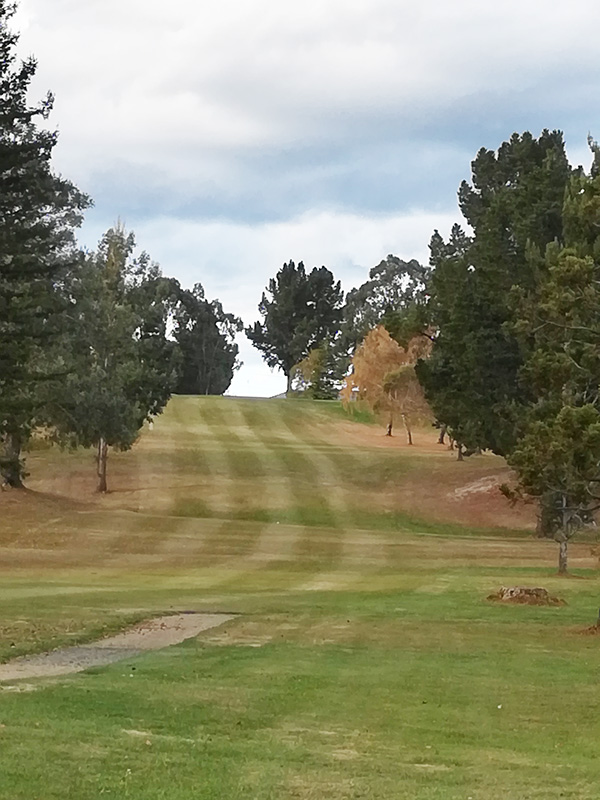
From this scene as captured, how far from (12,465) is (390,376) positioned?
80.3 ft

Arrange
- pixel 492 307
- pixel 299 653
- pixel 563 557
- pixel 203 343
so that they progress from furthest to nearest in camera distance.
Answer: pixel 203 343
pixel 492 307
pixel 563 557
pixel 299 653

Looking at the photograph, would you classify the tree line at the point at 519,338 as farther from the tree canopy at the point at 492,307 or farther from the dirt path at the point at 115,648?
the dirt path at the point at 115,648

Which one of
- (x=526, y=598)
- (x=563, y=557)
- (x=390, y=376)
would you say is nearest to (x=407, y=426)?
(x=390, y=376)

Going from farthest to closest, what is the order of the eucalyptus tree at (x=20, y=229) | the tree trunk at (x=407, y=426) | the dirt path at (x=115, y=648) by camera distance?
1. the tree trunk at (x=407, y=426)
2. the eucalyptus tree at (x=20, y=229)
3. the dirt path at (x=115, y=648)

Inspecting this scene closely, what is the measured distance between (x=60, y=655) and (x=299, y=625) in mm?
5909

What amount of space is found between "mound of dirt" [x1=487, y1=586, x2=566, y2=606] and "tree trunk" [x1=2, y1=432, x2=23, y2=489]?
96.8 ft

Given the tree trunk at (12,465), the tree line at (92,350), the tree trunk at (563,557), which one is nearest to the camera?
the tree trunk at (563,557)

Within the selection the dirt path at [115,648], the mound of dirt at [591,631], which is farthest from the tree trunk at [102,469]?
the mound of dirt at [591,631]

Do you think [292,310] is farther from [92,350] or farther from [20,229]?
[20,229]

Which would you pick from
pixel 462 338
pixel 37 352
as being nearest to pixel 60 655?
pixel 37 352

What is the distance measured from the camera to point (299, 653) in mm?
16078

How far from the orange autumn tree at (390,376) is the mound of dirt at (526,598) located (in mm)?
38853

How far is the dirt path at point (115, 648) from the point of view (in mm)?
13672

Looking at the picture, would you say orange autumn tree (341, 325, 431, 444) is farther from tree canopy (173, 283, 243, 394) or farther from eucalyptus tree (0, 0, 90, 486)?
tree canopy (173, 283, 243, 394)
